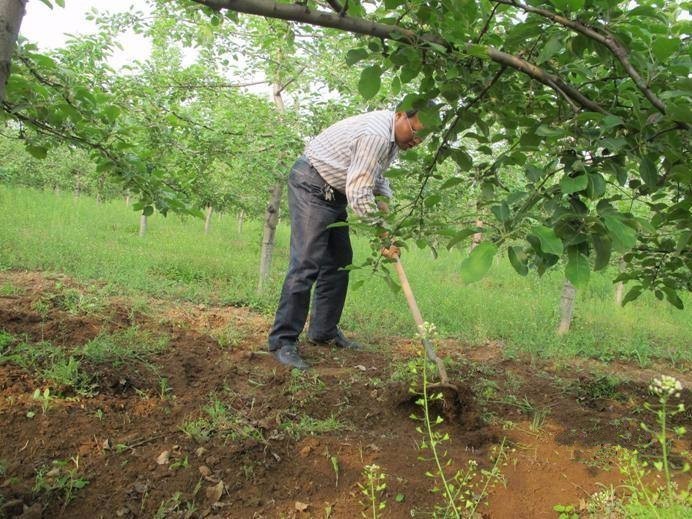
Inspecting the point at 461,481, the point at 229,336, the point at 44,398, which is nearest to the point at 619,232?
the point at 461,481

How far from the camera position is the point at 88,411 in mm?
2238

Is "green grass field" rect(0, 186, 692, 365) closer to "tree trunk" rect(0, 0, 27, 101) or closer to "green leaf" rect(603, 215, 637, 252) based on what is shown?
"green leaf" rect(603, 215, 637, 252)

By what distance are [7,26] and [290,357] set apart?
239 centimetres

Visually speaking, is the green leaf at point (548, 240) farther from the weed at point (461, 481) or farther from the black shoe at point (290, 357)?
the black shoe at point (290, 357)

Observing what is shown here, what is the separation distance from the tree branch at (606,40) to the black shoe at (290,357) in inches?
93.9

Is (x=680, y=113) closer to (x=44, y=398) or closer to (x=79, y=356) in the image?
(x=44, y=398)

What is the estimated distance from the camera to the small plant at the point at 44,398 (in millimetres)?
2175

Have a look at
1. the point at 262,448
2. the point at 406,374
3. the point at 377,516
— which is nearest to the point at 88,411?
the point at 262,448

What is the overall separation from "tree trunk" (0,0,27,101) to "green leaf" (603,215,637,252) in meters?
1.49

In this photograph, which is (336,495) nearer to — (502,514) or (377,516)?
(377,516)

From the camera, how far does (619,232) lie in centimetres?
114

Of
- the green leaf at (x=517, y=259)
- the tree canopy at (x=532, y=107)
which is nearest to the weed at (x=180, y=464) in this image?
the tree canopy at (x=532, y=107)

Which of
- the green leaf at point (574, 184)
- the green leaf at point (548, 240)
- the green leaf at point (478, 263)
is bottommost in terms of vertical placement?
the green leaf at point (478, 263)

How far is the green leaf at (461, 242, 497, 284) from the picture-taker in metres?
1.08
